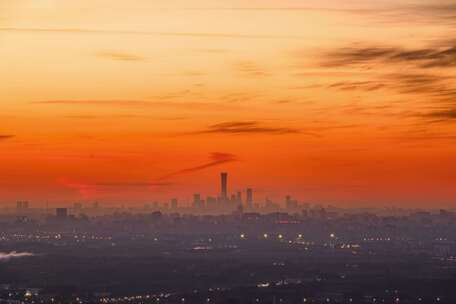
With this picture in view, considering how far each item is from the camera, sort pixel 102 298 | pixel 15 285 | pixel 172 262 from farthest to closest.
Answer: pixel 172 262 < pixel 15 285 < pixel 102 298

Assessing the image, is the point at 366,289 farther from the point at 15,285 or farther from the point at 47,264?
the point at 47,264

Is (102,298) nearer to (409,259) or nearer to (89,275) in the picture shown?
(89,275)

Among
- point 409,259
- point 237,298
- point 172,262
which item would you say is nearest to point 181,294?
point 237,298

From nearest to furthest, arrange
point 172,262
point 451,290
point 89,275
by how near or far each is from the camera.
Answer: point 451,290
point 89,275
point 172,262

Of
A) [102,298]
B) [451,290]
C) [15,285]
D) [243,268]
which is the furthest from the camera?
[243,268]

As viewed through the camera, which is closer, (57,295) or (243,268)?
(57,295)

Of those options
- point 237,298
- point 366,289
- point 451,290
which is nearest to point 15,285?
point 237,298

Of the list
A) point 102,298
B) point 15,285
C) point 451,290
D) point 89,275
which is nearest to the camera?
point 102,298

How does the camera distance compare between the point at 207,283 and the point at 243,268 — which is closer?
the point at 207,283

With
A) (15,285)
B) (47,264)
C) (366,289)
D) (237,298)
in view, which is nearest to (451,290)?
(366,289)
